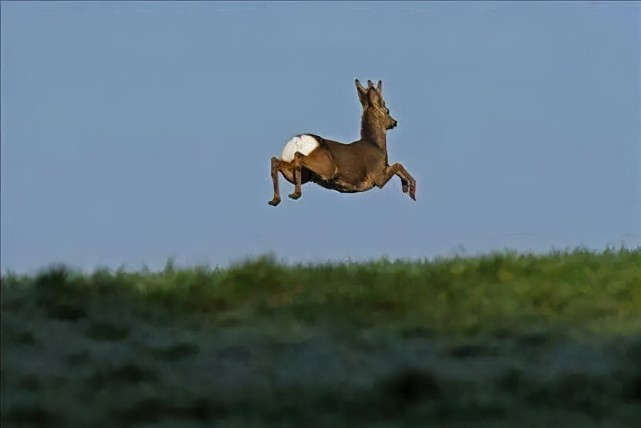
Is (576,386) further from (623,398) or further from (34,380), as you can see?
(34,380)

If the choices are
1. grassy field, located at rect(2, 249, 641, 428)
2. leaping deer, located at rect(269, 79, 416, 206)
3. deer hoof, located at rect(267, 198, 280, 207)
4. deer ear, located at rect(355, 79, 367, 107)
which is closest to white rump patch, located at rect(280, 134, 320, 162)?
leaping deer, located at rect(269, 79, 416, 206)

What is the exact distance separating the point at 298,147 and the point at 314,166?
6.8 inches

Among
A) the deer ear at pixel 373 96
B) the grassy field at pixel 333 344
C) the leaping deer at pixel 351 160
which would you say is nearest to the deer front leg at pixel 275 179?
the leaping deer at pixel 351 160

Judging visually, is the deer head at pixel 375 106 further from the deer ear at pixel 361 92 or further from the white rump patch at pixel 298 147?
the white rump patch at pixel 298 147

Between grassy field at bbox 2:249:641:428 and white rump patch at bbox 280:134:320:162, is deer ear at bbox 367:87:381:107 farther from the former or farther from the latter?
grassy field at bbox 2:249:641:428

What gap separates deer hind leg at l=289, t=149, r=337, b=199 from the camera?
29.1ft

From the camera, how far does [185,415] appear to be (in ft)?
22.1

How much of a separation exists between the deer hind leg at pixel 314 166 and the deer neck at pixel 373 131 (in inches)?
24.0

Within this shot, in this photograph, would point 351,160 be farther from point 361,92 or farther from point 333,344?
point 333,344

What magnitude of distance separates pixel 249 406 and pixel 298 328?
6.53ft

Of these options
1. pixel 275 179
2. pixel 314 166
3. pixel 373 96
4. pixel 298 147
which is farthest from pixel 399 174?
pixel 275 179

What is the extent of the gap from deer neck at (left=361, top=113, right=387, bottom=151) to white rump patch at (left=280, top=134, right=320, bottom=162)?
0.89 meters

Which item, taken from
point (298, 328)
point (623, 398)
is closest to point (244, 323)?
point (298, 328)

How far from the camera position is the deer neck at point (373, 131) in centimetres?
975
